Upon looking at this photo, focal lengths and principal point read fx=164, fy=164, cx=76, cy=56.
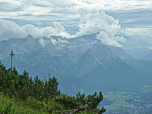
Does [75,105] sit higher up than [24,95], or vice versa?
[24,95]

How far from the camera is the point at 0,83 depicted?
1703cm

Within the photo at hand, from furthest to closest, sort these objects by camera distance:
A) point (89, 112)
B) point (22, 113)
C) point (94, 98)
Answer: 1. point (94, 98)
2. point (89, 112)
3. point (22, 113)

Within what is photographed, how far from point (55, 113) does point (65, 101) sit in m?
3.04

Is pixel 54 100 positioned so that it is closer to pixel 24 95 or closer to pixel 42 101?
pixel 42 101

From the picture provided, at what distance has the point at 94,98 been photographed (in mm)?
15906

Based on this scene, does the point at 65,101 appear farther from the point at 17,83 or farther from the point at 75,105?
the point at 17,83

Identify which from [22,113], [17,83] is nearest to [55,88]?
[17,83]

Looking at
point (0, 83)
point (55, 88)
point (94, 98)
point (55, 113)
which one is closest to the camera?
point (55, 113)

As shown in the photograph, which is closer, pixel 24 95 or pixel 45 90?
pixel 24 95

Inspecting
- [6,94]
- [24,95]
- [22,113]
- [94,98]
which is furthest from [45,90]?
[22,113]

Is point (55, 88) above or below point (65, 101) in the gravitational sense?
above

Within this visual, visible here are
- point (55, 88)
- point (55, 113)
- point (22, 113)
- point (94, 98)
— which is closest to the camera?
point (22, 113)

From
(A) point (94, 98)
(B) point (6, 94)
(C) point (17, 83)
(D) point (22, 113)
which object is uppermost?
(C) point (17, 83)

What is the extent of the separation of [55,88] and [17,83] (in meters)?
4.60
